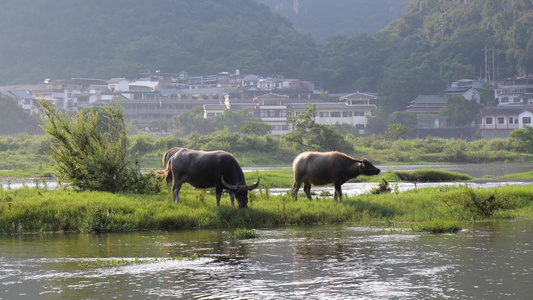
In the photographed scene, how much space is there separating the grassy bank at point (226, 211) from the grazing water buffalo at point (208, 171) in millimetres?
404

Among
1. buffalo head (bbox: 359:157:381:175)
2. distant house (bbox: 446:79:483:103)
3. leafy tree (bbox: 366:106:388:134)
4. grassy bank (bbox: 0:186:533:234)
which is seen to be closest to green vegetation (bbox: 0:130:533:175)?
leafy tree (bbox: 366:106:388:134)

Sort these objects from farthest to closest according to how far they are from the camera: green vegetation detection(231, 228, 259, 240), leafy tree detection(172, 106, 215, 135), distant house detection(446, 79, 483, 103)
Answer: distant house detection(446, 79, 483, 103), leafy tree detection(172, 106, 215, 135), green vegetation detection(231, 228, 259, 240)

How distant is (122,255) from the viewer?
1319cm

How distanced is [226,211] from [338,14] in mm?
177980

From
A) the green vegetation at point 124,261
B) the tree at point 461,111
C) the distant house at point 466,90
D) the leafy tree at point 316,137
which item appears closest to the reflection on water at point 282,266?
the green vegetation at point 124,261

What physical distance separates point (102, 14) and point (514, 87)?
78040 millimetres

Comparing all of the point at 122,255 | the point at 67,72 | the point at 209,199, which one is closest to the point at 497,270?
the point at 122,255

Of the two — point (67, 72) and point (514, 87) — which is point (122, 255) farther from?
point (67, 72)

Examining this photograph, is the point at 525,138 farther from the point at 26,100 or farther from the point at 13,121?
the point at 26,100

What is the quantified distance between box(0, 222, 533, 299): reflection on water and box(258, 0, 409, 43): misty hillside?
6658 inches

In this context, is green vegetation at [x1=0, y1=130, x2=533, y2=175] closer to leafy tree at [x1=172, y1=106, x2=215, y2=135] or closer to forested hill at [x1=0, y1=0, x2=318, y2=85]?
leafy tree at [x1=172, y1=106, x2=215, y2=135]

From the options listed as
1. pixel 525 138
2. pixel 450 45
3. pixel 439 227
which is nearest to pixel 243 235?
pixel 439 227

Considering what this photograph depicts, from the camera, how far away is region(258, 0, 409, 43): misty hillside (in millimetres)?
185375

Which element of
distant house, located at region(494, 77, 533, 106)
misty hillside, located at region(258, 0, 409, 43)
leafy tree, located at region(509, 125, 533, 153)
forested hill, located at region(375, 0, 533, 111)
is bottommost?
leafy tree, located at region(509, 125, 533, 153)
